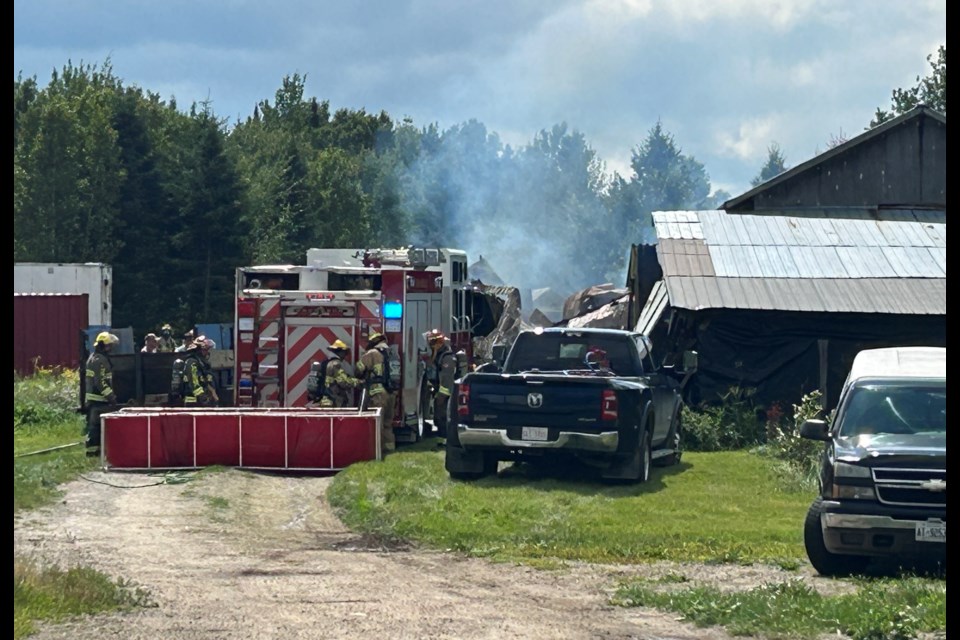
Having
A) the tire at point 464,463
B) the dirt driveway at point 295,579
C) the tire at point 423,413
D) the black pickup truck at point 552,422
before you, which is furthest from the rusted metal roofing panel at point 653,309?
the dirt driveway at point 295,579

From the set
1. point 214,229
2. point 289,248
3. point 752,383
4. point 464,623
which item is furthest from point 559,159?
point 464,623

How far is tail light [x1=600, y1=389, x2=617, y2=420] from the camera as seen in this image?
14406 millimetres

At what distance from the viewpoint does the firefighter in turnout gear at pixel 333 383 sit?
1745 cm

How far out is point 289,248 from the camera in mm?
28688

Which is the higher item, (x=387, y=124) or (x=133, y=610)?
(x=387, y=124)

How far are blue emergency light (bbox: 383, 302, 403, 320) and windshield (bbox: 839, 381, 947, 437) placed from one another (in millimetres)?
8414

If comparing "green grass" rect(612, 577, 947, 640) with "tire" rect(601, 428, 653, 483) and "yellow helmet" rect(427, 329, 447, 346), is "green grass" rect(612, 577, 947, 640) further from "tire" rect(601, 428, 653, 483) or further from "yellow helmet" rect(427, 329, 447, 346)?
"yellow helmet" rect(427, 329, 447, 346)

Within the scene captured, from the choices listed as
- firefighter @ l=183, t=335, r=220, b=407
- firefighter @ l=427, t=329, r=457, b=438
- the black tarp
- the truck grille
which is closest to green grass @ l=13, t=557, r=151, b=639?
the truck grille

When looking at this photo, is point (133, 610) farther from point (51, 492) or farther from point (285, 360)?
point (285, 360)

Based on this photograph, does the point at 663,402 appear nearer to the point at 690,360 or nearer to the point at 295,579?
the point at 690,360

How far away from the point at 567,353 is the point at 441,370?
10.4 feet

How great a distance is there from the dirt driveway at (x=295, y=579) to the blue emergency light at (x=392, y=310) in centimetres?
592

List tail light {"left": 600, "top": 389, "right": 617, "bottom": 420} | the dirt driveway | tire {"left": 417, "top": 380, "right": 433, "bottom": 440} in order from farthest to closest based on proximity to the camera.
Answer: tire {"left": 417, "top": 380, "right": 433, "bottom": 440} → tail light {"left": 600, "top": 389, "right": 617, "bottom": 420} → the dirt driveway

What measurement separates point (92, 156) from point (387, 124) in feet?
178
